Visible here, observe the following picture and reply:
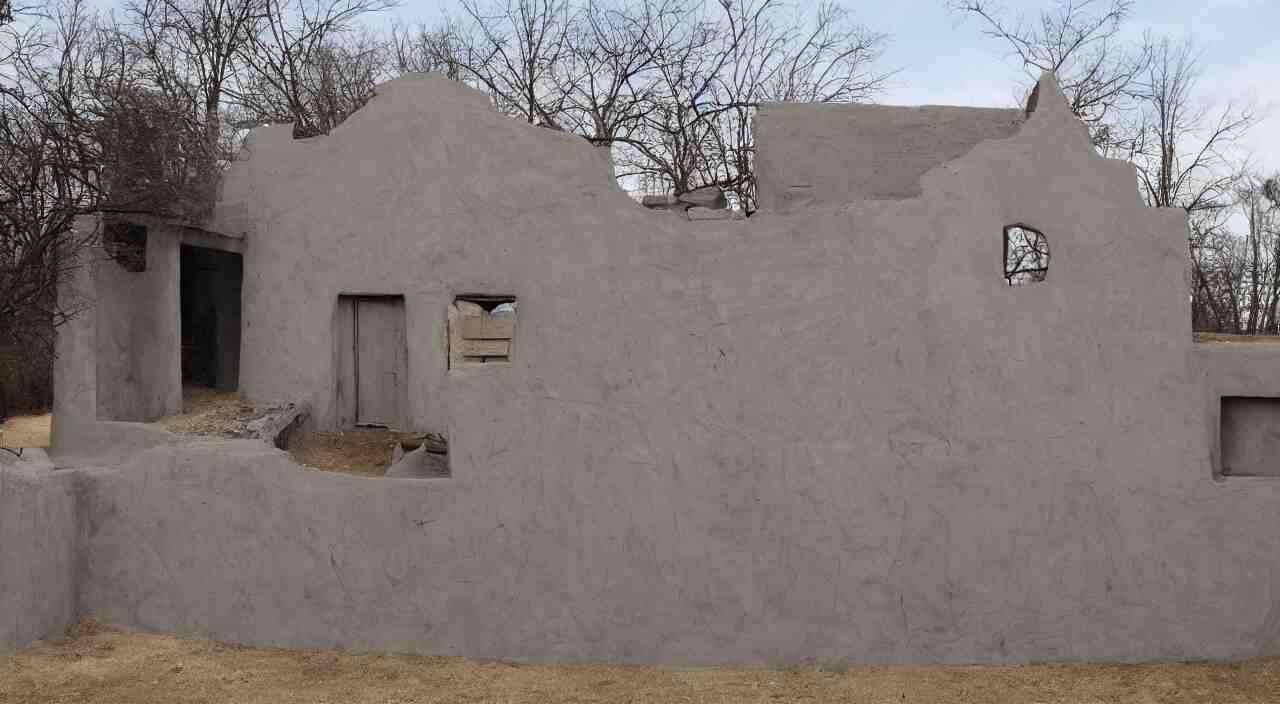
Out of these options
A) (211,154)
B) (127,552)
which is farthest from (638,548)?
(211,154)

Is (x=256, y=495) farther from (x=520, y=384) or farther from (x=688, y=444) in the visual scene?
(x=688, y=444)

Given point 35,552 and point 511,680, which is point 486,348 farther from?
point 35,552

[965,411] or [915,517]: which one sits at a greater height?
[965,411]

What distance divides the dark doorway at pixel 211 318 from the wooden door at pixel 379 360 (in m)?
2.69

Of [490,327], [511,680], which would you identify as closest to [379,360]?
[490,327]

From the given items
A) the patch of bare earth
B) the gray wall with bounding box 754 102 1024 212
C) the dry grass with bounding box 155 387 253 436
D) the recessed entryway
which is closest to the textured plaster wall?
the dry grass with bounding box 155 387 253 436

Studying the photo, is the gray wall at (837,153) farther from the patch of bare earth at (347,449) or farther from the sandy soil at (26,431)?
the sandy soil at (26,431)

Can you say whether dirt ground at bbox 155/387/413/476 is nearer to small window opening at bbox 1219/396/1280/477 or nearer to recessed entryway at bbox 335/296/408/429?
recessed entryway at bbox 335/296/408/429

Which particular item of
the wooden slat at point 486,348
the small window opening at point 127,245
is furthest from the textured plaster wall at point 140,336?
the wooden slat at point 486,348

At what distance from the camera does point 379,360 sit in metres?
13.3

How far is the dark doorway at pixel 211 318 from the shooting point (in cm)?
1505

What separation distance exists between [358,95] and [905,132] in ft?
48.3

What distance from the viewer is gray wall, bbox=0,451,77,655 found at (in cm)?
739

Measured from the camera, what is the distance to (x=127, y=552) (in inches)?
332
